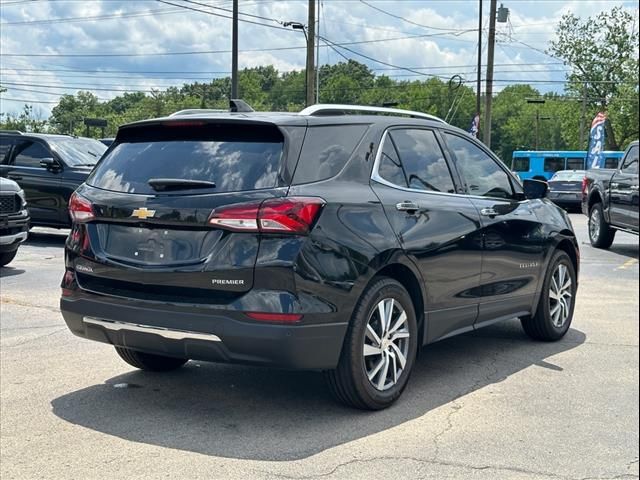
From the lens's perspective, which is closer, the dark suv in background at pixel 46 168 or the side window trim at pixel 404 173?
the side window trim at pixel 404 173

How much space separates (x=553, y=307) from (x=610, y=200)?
7.84 metres

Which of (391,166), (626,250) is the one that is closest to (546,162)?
(626,250)

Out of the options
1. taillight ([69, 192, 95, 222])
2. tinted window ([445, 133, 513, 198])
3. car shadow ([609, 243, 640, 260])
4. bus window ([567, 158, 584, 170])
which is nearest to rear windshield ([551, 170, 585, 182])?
car shadow ([609, 243, 640, 260])

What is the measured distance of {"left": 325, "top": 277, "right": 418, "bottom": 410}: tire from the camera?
14.4ft

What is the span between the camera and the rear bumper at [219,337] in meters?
4.09

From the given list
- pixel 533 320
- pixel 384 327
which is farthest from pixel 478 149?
pixel 384 327

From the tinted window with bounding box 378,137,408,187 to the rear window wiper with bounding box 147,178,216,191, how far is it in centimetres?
111

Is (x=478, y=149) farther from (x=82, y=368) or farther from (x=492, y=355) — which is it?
(x=82, y=368)

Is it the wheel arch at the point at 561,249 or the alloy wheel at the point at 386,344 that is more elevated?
the wheel arch at the point at 561,249

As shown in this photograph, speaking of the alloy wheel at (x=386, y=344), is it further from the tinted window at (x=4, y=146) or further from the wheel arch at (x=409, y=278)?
the tinted window at (x=4, y=146)

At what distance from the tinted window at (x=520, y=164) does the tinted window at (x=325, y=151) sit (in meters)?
44.4

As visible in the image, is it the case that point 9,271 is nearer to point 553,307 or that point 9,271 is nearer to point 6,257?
point 6,257

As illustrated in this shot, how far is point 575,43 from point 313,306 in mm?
63246

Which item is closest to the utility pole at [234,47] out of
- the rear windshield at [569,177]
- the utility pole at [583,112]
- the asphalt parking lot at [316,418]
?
the rear windshield at [569,177]
